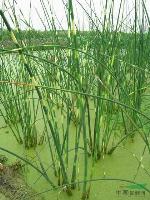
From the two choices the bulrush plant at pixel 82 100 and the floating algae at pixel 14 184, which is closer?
the bulrush plant at pixel 82 100

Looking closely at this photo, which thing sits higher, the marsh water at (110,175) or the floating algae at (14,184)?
the marsh water at (110,175)

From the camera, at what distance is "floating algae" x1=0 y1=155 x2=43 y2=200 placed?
1378 mm

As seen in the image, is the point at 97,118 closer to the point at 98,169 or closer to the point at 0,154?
the point at 98,169

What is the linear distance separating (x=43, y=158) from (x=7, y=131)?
1.51 ft

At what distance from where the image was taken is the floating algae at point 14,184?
138cm

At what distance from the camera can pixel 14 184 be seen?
4.82ft

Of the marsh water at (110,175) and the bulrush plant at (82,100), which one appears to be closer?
the bulrush plant at (82,100)

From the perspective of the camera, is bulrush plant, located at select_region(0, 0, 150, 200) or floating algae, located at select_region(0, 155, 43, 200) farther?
floating algae, located at select_region(0, 155, 43, 200)

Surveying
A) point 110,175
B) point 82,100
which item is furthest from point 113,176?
point 82,100

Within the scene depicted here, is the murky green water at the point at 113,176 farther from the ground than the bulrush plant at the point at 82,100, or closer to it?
closer to it

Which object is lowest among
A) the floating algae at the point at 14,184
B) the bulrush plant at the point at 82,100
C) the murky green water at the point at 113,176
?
the floating algae at the point at 14,184

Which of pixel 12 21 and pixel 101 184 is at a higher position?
pixel 12 21

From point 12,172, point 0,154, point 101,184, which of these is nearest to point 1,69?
point 0,154

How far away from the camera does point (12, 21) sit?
1665 mm
